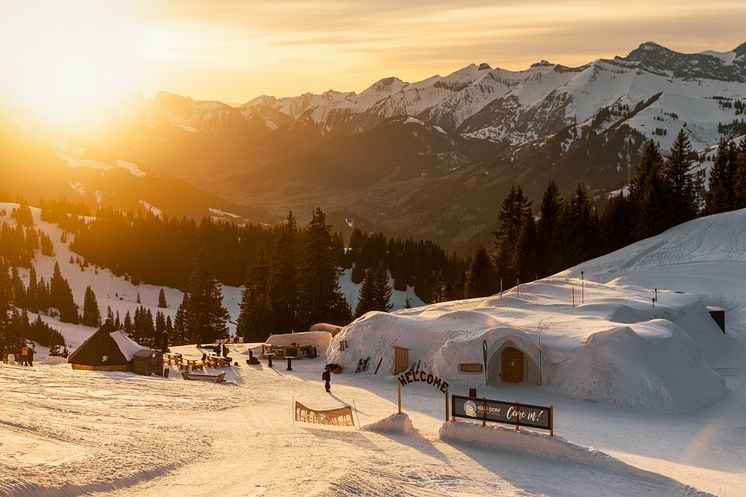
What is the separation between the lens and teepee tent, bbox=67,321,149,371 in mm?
54750

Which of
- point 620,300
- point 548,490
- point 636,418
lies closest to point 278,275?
point 620,300

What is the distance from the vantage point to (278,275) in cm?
9025

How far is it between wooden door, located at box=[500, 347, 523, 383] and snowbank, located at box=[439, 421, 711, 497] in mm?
17618

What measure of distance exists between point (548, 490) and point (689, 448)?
11.6 metres

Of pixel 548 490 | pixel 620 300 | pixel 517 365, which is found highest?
pixel 620 300

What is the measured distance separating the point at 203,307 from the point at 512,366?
60.9m

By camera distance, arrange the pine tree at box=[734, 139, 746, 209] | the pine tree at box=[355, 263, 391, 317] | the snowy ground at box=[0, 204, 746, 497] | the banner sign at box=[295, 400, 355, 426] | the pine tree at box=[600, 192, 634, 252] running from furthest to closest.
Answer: the pine tree at box=[734, 139, 746, 209] → the pine tree at box=[600, 192, 634, 252] → the pine tree at box=[355, 263, 391, 317] → the banner sign at box=[295, 400, 355, 426] → the snowy ground at box=[0, 204, 746, 497]

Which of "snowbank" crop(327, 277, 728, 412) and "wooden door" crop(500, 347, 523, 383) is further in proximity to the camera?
"wooden door" crop(500, 347, 523, 383)

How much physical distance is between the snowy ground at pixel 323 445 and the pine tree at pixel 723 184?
59.9 metres

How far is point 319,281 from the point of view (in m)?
88.6

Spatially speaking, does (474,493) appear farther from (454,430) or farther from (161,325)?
(161,325)

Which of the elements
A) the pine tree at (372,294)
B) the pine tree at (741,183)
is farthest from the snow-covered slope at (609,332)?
the pine tree at (372,294)

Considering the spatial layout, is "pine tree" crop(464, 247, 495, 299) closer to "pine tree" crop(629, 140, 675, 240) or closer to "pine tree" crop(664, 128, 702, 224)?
"pine tree" crop(629, 140, 675, 240)

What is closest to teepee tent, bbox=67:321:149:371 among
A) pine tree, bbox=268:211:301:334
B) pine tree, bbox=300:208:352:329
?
pine tree, bbox=268:211:301:334
